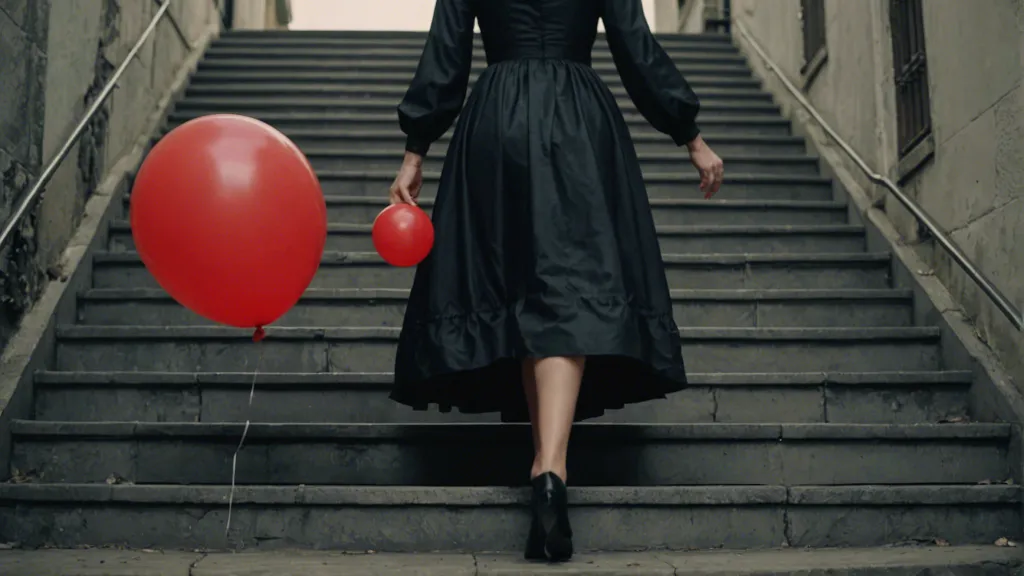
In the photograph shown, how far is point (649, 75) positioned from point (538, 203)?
1.56 ft

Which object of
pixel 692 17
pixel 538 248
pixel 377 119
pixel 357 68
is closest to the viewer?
pixel 538 248

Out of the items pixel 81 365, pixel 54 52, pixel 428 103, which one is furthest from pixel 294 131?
pixel 428 103

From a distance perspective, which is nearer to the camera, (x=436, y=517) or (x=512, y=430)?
(x=436, y=517)

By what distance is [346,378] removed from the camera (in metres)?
3.64

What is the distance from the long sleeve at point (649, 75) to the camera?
2.83 metres

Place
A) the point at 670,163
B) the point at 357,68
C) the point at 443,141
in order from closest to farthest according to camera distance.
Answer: the point at 670,163 → the point at 443,141 → the point at 357,68

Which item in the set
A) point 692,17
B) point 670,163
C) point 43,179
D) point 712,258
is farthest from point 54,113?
point 692,17

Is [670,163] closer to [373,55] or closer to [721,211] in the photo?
[721,211]

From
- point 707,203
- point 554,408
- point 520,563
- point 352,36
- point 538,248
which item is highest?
point 352,36

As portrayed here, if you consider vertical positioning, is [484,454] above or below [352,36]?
below

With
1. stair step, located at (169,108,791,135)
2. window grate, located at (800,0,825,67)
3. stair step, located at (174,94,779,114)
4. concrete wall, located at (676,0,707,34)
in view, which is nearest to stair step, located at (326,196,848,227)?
stair step, located at (169,108,791,135)

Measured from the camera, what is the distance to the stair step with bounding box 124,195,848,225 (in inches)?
217

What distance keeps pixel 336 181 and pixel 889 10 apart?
10.0 feet

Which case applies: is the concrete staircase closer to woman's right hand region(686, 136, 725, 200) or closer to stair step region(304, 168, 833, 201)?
stair step region(304, 168, 833, 201)
